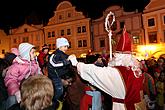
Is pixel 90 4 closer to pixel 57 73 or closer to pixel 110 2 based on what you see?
pixel 110 2

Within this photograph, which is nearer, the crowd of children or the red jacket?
the crowd of children

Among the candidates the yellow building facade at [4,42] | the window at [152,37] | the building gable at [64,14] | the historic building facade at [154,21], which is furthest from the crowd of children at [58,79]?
the yellow building facade at [4,42]

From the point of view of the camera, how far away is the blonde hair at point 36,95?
3369 millimetres

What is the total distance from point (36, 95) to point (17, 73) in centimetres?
208

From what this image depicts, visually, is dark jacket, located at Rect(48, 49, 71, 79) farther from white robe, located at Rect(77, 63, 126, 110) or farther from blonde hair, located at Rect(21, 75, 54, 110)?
blonde hair, located at Rect(21, 75, 54, 110)

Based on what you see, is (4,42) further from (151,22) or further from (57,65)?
(57,65)

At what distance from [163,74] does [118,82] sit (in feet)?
16.1

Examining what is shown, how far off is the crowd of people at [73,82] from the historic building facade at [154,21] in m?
27.7

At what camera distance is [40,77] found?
360cm

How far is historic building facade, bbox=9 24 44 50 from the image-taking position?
43697mm

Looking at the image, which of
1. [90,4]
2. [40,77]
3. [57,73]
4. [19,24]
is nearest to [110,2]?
[90,4]

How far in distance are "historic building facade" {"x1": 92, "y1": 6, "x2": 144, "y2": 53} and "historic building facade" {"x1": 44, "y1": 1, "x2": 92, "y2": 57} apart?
104 cm

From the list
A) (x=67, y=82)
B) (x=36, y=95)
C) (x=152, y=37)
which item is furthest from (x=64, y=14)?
(x=36, y=95)

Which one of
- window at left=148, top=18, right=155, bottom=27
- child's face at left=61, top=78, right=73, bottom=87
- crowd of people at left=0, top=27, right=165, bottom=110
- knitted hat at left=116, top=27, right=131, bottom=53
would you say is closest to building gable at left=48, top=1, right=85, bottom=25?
window at left=148, top=18, right=155, bottom=27
